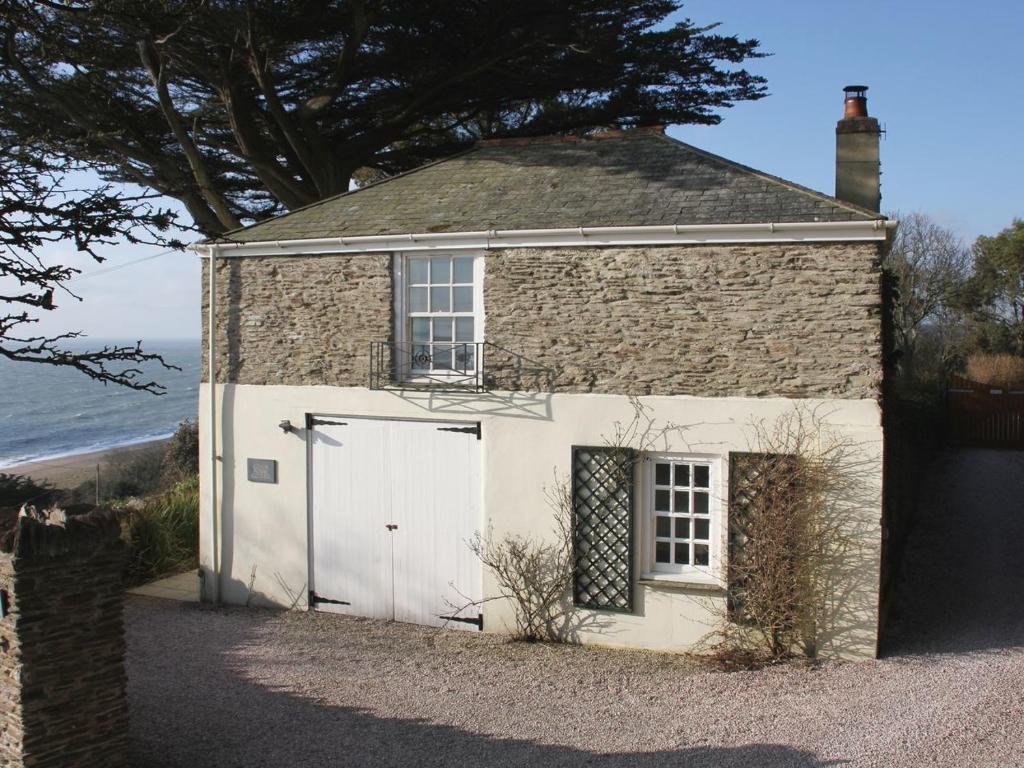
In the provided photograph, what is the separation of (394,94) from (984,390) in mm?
19251

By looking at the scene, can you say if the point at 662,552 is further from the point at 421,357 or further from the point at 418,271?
the point at 418,271

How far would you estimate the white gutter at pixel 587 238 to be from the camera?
9664 mm

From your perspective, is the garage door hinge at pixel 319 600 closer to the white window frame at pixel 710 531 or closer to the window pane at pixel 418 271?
the white window frame at pixel 710 531

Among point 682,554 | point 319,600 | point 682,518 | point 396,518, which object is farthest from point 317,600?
point 682,518

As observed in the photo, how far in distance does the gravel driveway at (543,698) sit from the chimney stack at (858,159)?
5.52m

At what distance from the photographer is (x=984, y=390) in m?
26.1

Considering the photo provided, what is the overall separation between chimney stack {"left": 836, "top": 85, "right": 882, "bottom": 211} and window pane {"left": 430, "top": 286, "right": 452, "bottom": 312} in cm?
538

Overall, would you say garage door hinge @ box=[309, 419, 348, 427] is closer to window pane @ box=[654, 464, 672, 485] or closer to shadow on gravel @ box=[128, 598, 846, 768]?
shadow on gravel @ box=[128, 598, 846, 768]

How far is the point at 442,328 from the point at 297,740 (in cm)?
541

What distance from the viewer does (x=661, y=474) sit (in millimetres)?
10516

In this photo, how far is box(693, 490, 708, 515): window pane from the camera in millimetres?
10430

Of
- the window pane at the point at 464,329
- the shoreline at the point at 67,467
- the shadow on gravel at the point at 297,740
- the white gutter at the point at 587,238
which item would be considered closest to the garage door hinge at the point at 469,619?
the shadow on gravel at the point at 297,740

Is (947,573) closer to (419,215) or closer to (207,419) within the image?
(419,215)

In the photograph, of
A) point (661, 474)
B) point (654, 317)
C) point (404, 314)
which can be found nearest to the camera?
point (654, 317)
